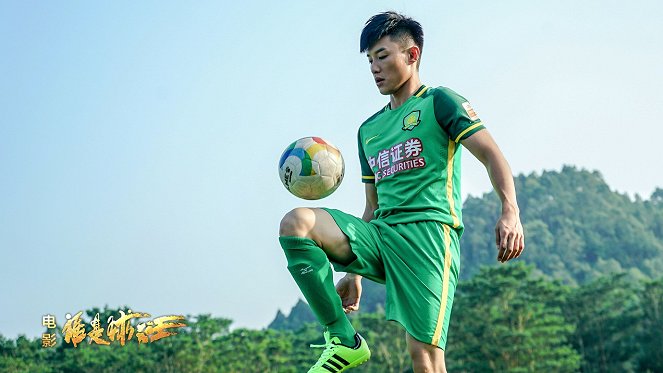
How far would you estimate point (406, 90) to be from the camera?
4.87 m

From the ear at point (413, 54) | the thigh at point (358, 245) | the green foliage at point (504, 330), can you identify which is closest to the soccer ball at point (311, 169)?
the thigh at point (358, 245)

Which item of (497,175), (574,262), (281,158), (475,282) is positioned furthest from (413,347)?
(574,262)

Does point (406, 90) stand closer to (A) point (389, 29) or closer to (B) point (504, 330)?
(A) point (389, 29)

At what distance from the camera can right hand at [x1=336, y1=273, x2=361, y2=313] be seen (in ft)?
16.1

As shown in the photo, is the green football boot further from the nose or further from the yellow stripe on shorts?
the nose

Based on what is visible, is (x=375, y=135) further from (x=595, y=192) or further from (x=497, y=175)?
(x=595, y=192)

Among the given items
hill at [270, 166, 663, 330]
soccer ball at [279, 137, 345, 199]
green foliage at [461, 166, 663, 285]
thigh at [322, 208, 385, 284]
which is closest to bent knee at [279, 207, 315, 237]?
thigh at [322, 208, 385, 284]

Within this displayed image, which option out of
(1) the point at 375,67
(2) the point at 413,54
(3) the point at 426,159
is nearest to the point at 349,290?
(3) the point at 426,159

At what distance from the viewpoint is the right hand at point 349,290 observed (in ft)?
16.1

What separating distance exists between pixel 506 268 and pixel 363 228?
4721cm

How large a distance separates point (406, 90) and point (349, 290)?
117 cm

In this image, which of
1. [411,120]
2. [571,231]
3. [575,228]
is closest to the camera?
[411,120]

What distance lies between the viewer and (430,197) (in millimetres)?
4602

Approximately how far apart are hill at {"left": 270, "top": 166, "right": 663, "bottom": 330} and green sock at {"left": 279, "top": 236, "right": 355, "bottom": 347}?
10737 cm
